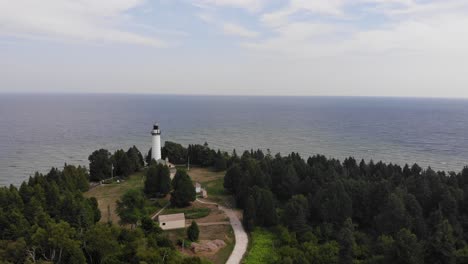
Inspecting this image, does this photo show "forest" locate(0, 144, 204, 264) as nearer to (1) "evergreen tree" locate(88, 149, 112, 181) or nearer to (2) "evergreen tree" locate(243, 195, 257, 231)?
(2) "evergreen tree" locate(243, 195, 257, 231)

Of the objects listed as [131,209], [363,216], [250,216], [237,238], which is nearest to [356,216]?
[363,216]

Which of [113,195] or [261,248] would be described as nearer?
[261,248]

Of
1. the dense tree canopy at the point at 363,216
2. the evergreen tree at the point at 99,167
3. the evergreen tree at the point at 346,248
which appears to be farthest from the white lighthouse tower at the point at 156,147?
the evergreen tree at the point at 346,248

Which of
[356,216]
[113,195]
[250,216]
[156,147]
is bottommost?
[113,195]

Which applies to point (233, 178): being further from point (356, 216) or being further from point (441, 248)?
point (441, 248)

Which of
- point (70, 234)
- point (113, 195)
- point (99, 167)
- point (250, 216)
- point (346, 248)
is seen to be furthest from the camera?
point (99, 167)

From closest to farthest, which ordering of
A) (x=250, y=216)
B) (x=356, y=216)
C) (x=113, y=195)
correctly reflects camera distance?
(x=250, y=216) < (x=356, y=216) < (x=113, y=195)
